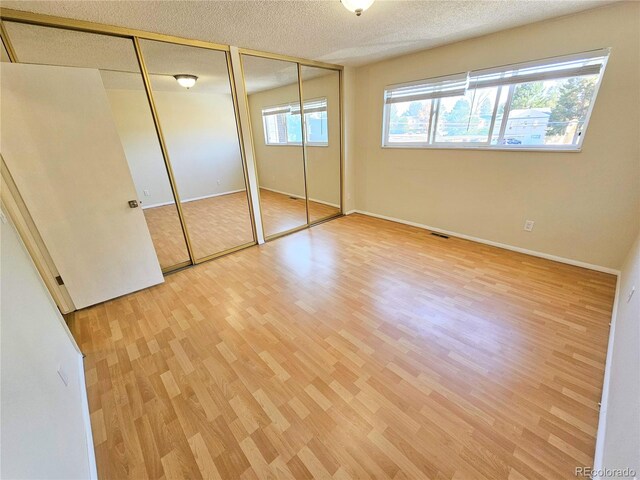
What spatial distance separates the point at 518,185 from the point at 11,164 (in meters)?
Answer: 4.77

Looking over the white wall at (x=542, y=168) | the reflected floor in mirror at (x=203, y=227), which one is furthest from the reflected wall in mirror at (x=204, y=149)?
the white wall at (x=542, y=168)

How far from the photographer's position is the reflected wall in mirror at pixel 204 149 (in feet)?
12.2

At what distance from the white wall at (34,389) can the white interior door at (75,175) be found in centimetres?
86

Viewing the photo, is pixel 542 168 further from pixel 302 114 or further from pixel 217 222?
pixel 217 222

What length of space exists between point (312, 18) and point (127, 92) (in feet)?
14.2

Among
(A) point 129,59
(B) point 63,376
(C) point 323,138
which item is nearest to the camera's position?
(B) point 63,376

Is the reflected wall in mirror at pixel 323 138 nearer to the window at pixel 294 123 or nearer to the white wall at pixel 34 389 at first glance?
the window at pixel 294 123

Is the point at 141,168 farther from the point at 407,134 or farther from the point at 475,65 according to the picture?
the point at 475,65

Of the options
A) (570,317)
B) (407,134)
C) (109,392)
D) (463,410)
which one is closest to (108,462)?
(109,392)

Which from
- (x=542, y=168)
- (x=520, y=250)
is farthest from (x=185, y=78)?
(x=520, y=250)

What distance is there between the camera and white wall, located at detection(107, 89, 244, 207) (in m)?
4.79

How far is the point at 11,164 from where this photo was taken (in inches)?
75.0

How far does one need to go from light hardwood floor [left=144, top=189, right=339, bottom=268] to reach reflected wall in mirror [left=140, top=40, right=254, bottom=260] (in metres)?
0.02

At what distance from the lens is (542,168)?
2.79 m
